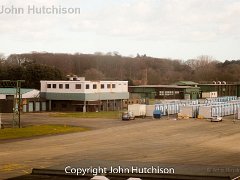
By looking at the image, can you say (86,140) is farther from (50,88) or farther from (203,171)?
(50,88)

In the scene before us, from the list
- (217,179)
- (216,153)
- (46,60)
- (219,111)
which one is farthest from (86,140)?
(46,60)

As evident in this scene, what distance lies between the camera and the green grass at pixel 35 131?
51.9m

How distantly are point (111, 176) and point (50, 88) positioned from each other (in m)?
73.5

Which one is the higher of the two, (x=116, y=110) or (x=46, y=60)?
(x=46, y=60)

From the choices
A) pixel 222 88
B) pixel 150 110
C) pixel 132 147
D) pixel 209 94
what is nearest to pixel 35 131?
pixel 132 147

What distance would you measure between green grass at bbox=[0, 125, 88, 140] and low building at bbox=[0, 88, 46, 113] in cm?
2761

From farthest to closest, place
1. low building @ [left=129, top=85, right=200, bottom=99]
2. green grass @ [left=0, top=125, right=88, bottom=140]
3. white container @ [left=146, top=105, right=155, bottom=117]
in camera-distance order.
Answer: low building @ [left=129, top=85, right=200, bottom=99]
white container @ [left=146, top=105, right=155, bottom=117]
green grass @ [left=0, top=125, right=88, bottom=140]

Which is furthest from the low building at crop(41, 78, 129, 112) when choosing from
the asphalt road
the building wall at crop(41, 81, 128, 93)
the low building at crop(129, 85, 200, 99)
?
the asphalt road

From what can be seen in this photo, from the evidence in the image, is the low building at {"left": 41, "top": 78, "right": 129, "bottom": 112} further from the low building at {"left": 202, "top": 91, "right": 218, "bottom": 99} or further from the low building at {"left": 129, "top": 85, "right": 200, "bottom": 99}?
the low building at {"left": 202, "top": 91, "right": 218, "bottom": 99}

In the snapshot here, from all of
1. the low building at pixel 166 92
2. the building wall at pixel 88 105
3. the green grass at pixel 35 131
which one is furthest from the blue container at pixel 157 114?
the low building at pixel 166 92

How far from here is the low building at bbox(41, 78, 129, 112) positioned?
91125mm

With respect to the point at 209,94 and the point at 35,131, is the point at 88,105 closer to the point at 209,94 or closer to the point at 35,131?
the point at 35,131

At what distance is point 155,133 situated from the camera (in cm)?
5469

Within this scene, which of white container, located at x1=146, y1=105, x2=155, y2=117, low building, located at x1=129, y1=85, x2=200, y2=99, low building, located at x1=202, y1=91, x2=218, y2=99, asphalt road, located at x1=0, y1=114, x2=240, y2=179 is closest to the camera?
asphalt road, located at x1=0, y1=114, x2=240, y2=179
